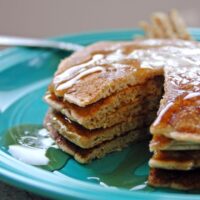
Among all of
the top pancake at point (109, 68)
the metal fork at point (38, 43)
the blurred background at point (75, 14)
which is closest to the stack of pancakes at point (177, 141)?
the top pancake at point (109, 68)

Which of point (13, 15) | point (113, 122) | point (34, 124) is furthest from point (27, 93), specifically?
point (13, 15)

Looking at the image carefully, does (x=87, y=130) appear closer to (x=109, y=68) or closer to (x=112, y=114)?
(x=112, y=114)

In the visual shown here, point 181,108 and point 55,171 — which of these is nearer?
point 181,108

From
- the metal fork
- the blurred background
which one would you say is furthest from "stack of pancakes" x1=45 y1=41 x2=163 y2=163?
the blurred background

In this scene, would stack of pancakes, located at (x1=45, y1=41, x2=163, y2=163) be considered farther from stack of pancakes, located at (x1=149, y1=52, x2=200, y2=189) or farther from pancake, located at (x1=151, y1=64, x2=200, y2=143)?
stack of pancakes, located at (x1=149, y1=52, x2=200, y2=189)

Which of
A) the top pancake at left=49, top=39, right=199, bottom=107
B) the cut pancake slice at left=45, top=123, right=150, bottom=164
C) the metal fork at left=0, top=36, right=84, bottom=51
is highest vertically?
the top pancake at left=49, top=39, right=199, bottom=107

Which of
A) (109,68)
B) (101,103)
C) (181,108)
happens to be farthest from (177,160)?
(109,68)

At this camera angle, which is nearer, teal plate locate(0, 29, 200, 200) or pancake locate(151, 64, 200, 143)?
teal plate locate(0, 29, 200, 200)

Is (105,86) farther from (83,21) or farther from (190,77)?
(83,21)
